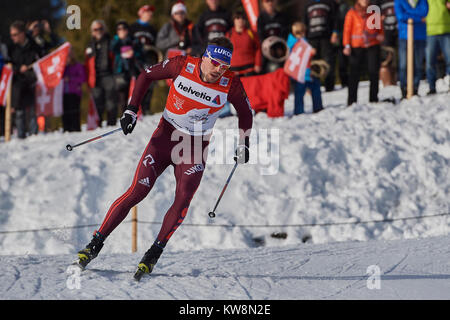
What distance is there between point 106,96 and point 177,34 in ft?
5.37

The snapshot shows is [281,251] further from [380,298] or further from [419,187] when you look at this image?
[419,187]

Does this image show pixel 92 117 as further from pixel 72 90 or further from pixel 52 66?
pixel 52 66

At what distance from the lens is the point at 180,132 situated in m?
6.10

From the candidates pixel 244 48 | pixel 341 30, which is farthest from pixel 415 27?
pixel 244 48

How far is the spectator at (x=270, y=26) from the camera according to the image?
11.9 m

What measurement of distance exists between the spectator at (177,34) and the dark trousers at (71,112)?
5.79ft

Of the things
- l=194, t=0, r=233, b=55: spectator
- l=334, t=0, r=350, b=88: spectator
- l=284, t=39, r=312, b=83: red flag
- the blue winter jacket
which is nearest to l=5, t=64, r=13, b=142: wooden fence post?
l=194, t=0, r=233, b=55: spectator

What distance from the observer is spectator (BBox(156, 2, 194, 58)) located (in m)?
12.5

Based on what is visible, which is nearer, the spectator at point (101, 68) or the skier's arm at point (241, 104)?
the skier's arm at point (241, 104)

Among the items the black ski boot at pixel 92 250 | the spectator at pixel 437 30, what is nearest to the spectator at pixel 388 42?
the spectator at pixel 437 30

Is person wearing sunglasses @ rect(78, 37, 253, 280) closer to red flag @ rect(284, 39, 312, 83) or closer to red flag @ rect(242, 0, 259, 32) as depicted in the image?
red flag @ rect(284, 39, 312, 83)

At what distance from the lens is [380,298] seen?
18.2 ft

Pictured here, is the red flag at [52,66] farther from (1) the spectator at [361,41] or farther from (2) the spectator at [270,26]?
(1) the spectator at [361,41]
